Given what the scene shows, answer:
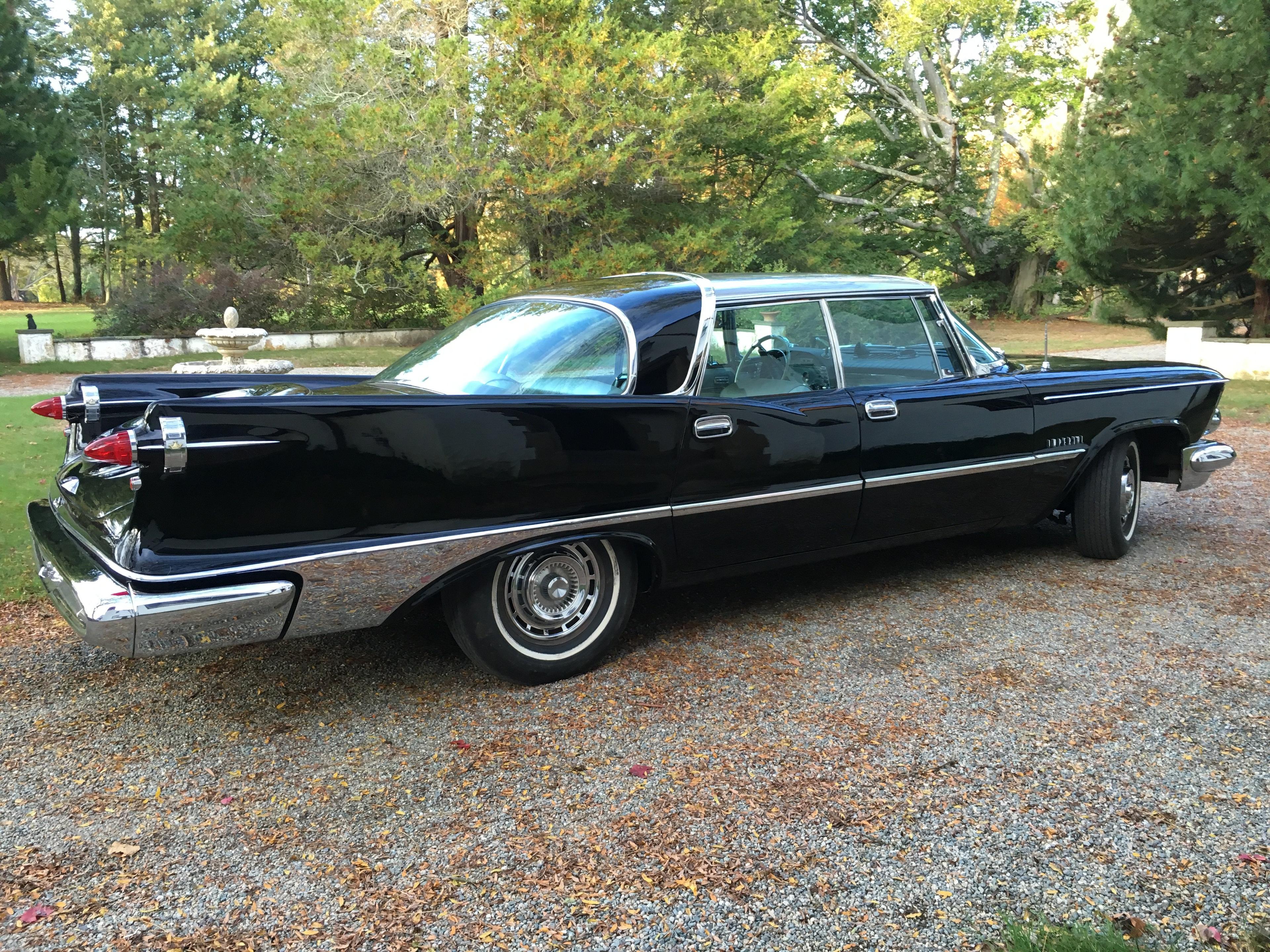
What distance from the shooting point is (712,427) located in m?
3.79

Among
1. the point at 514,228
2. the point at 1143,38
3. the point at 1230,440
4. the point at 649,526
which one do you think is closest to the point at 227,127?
the point at 514,228

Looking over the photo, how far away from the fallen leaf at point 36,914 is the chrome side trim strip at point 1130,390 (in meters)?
4.43

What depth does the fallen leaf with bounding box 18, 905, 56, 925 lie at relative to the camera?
2.30 meters

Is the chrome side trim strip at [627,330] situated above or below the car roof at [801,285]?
below

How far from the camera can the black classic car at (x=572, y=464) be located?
9.52 feet

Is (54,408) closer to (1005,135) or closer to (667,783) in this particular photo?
(667,783)

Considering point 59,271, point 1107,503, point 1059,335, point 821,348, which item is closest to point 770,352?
point 821,348

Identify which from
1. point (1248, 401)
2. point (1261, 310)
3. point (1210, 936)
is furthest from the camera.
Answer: point (1261, 310)

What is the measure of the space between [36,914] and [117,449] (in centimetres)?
120

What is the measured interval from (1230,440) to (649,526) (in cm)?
848

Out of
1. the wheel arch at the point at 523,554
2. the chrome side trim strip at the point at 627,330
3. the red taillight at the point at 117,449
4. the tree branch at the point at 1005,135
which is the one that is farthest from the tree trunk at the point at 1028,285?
the red taillight at the point at 117,449

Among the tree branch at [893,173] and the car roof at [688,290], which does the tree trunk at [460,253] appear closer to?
the tree branch at [893,173]

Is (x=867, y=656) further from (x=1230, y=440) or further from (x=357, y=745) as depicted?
(x=1230, y=440)

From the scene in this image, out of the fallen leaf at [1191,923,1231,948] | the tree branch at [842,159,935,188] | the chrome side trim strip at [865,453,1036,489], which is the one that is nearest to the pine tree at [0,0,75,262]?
the chrome side trim strip at [865,453,1036,489]
